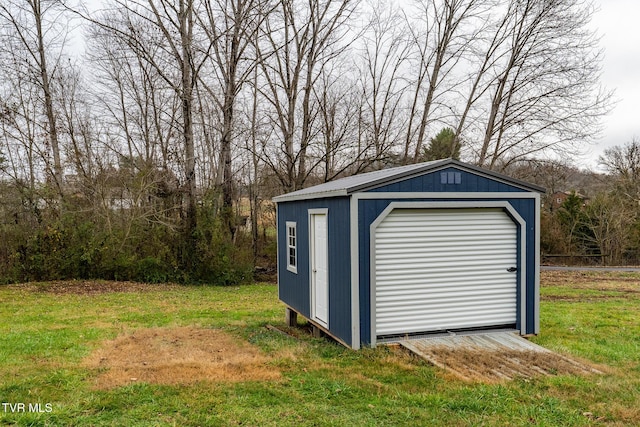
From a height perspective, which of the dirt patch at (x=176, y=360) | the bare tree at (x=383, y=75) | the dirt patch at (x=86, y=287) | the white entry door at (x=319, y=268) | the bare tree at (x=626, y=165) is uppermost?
the bare tree at (x=383, y=75)

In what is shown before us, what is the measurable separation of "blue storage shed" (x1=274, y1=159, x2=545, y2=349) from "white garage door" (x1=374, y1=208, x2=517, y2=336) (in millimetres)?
14

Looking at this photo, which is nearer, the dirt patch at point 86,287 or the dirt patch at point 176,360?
the dirt patch at point 176,360

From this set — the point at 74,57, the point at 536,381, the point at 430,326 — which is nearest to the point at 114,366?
the point at 430,326

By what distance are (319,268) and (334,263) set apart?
75cm

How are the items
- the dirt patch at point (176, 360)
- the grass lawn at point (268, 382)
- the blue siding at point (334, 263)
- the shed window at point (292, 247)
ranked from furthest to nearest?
the shed window at point (292, 247)
the blue siding at point (334, 263)
the dirt patch at point (176, 360)
the grass lawn at point (268, 382)

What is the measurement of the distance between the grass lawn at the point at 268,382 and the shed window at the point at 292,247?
1283 mm

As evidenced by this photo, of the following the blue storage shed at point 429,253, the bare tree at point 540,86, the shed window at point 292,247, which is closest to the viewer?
the blue storage shed at point 429,253

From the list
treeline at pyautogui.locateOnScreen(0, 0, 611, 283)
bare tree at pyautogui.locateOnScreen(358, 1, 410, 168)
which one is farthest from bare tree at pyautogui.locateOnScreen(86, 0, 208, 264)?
bare tree at pyautogui.locateOnScreen(358, 1, 410, 168)

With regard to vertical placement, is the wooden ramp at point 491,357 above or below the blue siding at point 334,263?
below

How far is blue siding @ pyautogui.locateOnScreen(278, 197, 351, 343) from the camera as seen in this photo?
20.1 ft

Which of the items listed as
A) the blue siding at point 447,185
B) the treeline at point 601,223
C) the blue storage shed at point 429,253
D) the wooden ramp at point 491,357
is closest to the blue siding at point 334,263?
the blue storage shed at point 429,253

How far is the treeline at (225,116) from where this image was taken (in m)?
15.4

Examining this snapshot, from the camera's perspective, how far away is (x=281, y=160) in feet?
63.6

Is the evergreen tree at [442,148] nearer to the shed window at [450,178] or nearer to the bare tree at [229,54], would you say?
the bare tree at [229,54]
